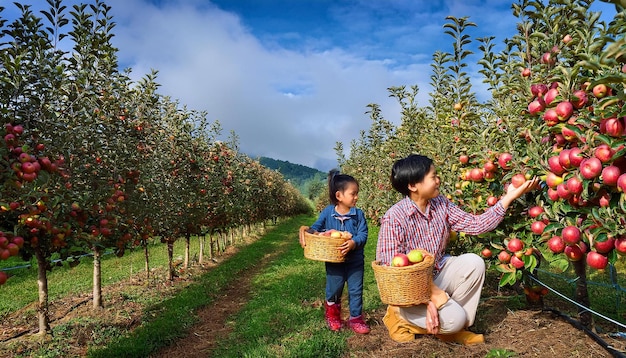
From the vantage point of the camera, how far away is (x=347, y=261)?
193 inches

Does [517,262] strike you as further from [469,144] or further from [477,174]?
[469,144]

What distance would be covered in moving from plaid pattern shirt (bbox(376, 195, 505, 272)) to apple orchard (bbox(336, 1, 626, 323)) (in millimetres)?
222

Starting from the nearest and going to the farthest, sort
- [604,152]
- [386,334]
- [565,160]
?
[604,152], [565,160], [386,334]

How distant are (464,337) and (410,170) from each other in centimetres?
155

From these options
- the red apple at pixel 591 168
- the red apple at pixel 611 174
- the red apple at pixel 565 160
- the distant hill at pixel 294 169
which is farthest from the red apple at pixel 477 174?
the distant hill at pixel 294 169

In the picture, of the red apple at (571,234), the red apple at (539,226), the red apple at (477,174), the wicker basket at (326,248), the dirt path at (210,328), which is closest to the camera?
the red apple at (571,234)

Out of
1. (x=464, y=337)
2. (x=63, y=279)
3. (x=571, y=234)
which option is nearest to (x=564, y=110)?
(x=571, y=234)

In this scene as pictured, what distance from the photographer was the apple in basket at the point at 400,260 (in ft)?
11.7

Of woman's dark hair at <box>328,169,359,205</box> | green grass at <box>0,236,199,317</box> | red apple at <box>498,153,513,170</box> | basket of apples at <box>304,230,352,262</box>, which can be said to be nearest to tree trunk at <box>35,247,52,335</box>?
green grass at <box>0,236,199,317</box>

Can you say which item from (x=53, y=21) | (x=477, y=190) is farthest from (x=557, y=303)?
(x=53, y=21)

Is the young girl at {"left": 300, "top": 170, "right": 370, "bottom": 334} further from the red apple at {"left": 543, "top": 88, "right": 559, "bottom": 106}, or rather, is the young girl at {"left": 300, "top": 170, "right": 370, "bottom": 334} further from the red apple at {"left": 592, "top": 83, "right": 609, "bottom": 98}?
the red apple at {"left": 592, "top": 83, "right": 609, "bottom": 98}

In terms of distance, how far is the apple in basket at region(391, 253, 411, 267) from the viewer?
3580mm

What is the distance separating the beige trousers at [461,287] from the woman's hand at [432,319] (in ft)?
0.37

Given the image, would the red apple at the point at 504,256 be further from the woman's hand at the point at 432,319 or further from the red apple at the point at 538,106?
the red apple at the point at 538,106
